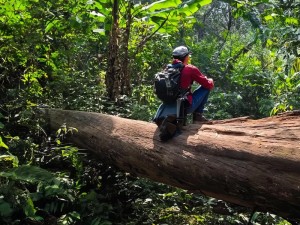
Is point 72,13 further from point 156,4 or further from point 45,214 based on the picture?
point 45,214

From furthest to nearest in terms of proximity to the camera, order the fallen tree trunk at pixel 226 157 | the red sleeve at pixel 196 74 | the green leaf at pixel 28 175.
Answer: the red sleeve at pixel 196 74 → the green leaf at pixel 28 175 → the fallen tree trunk at pixel 226 157

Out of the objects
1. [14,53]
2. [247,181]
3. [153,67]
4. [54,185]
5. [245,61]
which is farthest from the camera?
[245,61]

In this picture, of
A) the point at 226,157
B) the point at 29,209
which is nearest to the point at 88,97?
the point at 29,209

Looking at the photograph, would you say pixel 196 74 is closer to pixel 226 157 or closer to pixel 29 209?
pixel 226 157

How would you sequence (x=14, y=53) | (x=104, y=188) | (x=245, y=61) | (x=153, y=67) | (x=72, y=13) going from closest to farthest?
(x=104, y=188), (x=14, y=53), (x=72, y=13), (x=153, y=67), (x=245, y=61)

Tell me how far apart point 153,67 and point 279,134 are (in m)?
7.74

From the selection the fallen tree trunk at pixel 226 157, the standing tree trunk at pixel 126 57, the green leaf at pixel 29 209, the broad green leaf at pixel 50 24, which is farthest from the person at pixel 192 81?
the broad green leaf at pixel 50 24

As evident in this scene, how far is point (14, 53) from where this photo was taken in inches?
288

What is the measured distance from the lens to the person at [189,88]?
201 inches

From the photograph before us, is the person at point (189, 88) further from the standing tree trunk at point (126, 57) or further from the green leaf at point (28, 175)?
the standing tree trunk at point (126, 57)

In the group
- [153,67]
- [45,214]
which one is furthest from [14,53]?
[153,67]

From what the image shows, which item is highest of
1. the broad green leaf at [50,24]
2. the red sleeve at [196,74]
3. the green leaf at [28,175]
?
the broad green leaf at [50,24]

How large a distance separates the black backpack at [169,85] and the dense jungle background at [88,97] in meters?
1.45

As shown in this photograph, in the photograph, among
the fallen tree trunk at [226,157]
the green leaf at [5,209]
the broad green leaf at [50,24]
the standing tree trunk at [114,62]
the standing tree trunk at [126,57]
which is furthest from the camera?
the standing tree trunk at [126,57]
